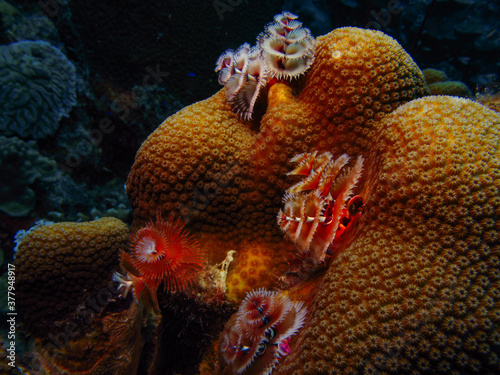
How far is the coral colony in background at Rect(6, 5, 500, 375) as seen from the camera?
1857 mm

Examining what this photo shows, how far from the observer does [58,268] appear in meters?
3.33

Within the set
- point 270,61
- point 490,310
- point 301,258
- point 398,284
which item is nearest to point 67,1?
point 270,61

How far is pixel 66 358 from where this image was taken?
3.27 m

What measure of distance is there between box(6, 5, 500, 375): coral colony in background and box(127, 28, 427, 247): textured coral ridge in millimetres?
19

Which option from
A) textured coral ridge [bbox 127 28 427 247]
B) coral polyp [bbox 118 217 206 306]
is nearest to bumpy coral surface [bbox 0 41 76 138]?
textured coral ridge [bbox 127 28 427 247]

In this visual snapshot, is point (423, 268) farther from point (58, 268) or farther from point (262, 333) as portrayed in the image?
point (58, 268)

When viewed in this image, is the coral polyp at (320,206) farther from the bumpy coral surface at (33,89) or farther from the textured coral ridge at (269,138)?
the bumpy coral surface at (33,89)

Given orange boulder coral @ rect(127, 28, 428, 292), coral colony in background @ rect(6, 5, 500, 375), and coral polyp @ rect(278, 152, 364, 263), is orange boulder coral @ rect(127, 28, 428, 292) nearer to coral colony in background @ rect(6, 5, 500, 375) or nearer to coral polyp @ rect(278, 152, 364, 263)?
coral colony in background @ rect(6, 5, 500, 375)

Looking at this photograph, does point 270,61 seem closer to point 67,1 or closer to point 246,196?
point 246,196

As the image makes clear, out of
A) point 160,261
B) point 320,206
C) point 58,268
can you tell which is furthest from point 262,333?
point 58,268

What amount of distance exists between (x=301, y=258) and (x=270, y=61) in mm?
2487

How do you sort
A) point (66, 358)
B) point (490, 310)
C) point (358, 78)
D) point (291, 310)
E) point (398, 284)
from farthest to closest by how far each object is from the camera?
1. point (66, 358)
2. point (358, 78)
3. point (291, 310)
4. point (398, 284)
5. point (490, 310)

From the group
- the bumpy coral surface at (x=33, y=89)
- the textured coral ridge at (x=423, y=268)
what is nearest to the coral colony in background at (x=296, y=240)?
the textured coral ridge at (x=423, y=268)

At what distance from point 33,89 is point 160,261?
4869 millimetres
